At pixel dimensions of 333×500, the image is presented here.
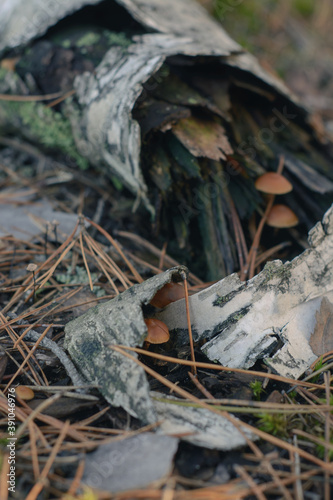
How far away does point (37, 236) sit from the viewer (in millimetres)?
2551

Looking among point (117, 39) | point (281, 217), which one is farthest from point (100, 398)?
point (117, 39)

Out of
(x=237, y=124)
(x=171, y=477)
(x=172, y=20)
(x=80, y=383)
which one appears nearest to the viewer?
(x=171, y=477)

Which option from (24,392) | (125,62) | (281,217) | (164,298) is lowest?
(24,392)

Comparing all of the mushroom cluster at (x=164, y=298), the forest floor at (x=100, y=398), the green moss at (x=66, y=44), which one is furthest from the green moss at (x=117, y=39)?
the mushroom cluster at (x=164, y=298)

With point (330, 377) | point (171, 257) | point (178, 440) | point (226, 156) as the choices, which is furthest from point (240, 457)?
point (226, 156)

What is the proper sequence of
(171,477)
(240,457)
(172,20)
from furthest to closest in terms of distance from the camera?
1. (172,20)
2. (240,457)
3. (171,477)

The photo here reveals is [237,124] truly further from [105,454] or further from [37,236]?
[105,454]

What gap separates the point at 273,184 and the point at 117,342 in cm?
145

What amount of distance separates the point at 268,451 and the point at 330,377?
51 centimetres

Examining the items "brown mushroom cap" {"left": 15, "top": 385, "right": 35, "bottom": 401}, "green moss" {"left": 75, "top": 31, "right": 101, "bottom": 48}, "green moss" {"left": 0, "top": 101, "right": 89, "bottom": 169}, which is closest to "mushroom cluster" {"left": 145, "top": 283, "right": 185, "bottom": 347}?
"brown mushroom cap" {"left": 15, "top": 385, "right": 35, "bottom": 401}

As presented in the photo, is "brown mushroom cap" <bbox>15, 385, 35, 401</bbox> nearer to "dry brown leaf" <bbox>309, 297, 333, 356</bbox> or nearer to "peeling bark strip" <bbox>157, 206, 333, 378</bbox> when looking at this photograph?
"peeling bark strip" <bbox>157, 206, 333, 378</bbox>

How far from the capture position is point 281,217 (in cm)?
248

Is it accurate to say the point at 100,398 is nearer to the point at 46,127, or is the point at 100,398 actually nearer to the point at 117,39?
the point at 46,127

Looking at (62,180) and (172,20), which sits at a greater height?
(172,20)
